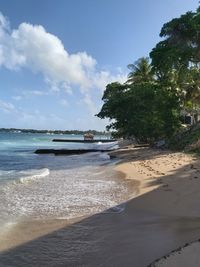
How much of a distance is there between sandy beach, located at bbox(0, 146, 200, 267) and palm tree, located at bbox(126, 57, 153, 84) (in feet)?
129

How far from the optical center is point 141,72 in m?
50.9

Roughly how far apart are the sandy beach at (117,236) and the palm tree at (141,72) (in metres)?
39.3

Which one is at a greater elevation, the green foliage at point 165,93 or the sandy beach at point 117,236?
the green foliage at point 165,93

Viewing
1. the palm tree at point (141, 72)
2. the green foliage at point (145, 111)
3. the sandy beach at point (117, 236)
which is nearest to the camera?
the sandy beach at point (117, 236)

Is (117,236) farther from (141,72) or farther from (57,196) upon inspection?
(141,72)

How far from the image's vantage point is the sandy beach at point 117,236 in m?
6.49

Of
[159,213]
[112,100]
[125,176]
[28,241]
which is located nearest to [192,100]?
[112,100]

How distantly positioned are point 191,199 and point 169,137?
26792mm

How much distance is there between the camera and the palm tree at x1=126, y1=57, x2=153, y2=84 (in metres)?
50.0

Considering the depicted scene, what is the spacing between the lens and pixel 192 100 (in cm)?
4106

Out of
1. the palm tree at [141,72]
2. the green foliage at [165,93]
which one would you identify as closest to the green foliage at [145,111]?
the green foliage at [165,93]

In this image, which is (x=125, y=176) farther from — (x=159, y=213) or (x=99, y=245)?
(x=99, y=245)

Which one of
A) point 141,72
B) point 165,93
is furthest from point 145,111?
point 141,72

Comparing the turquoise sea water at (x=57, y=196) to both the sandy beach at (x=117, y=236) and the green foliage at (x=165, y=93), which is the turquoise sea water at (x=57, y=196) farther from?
the green foliage at (x=165, y=93)
